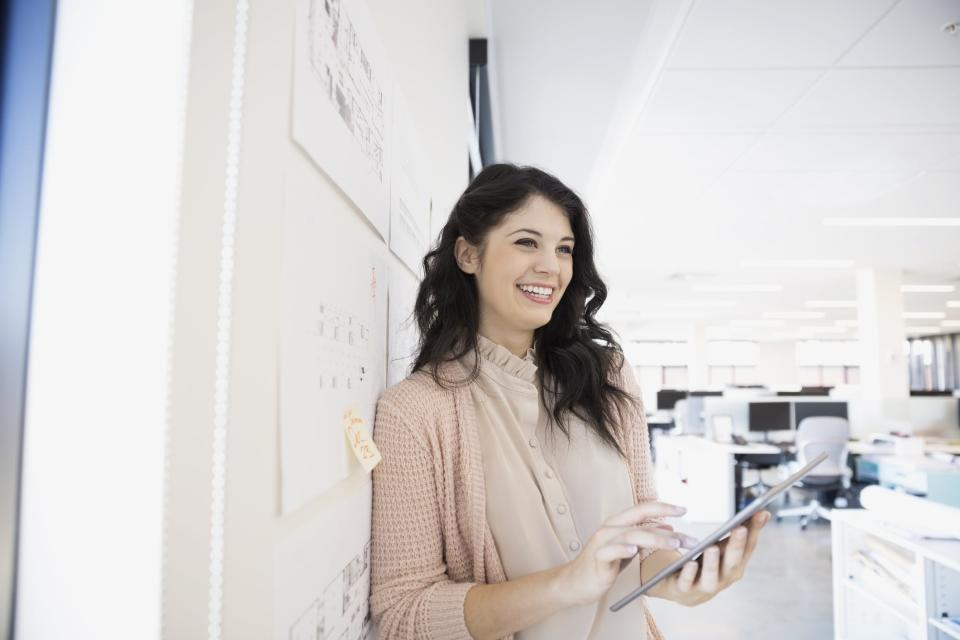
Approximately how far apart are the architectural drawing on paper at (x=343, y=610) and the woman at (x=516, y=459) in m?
0.03

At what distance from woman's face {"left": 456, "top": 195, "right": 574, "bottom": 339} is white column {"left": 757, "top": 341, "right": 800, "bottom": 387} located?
19355 millimetres

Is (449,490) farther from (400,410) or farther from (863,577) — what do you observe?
(863,577)

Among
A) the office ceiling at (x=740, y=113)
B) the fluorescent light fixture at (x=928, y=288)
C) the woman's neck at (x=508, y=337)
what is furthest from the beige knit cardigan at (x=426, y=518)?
the fluorescent light fixture at (x=928, y=288)

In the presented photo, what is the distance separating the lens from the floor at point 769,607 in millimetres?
3072

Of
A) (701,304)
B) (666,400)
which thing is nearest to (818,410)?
(666,400)

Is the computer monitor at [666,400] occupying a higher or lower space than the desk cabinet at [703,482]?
higher

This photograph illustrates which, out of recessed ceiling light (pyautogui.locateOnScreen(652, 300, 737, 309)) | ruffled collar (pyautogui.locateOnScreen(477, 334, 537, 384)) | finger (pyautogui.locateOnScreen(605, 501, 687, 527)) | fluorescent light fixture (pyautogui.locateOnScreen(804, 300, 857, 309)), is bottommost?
finger (pyautogui.locateOnScreen(605, 501, 687, 527))

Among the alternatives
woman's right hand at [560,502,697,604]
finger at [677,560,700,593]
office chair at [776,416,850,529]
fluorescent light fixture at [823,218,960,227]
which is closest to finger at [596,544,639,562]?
woman's right hand at [560,502,697,604]

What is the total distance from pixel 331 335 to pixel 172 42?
1.11 ft

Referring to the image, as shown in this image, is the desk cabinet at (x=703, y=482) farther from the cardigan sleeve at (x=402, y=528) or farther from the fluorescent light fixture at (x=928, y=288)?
the fluorescent light fixture at (x=928, y=288)

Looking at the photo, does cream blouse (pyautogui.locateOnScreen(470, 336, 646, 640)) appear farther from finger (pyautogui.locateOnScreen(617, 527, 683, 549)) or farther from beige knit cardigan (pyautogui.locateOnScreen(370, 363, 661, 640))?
finger (pyautogui.locateOnScreen(617, 527, 683, 549))

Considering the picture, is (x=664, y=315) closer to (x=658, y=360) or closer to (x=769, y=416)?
(x=769, y=416)

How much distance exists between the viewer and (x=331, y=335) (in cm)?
66

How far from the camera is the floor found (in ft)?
10.1
